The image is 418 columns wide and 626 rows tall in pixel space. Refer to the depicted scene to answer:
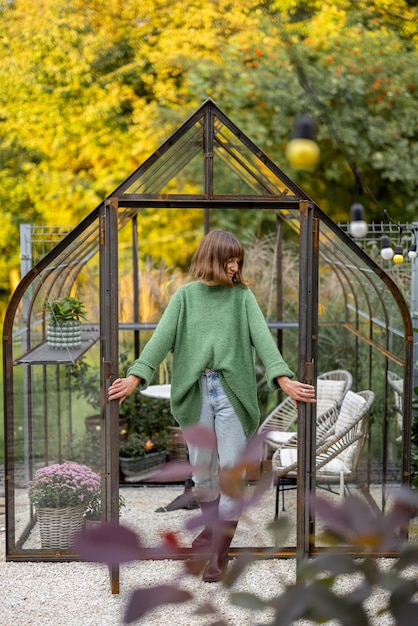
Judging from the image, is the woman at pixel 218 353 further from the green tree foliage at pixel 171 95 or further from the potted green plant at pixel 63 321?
the green tree foliage at pixel 171 95

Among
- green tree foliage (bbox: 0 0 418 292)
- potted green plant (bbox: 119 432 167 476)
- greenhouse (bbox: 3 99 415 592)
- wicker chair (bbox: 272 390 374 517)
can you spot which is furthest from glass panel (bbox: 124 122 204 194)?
green tree foliage (bbox: 0 0 418 292)

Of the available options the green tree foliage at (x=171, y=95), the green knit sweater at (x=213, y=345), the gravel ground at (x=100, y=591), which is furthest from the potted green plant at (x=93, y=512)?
the green tree foliage at (x=171, y=95)

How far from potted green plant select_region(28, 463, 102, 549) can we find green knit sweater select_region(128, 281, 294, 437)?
901 millimetres

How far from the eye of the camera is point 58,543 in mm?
4363

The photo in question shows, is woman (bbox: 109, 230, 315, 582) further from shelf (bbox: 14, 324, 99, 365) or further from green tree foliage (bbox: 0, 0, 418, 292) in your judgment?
green tree foliage (bbox: 0, 0, 418, 292)

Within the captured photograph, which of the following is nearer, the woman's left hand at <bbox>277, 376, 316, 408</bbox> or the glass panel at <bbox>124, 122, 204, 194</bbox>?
the woman's left hand at <bbox>277, 376, 316, 408</bbox>

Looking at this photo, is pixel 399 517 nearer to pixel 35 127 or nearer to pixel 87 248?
pixel 87 248

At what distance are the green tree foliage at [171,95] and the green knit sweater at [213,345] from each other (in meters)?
7.39

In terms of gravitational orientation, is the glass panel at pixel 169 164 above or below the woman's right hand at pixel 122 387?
above

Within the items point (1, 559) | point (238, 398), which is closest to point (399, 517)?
point (238, 398)

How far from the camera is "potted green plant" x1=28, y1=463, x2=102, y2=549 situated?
4.35 meters

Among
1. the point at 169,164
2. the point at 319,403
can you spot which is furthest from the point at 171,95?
the point at 319,403

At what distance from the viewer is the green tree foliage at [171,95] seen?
35.8 ft

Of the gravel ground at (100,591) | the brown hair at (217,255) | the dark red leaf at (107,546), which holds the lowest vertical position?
the gravel ground at (100,591)
